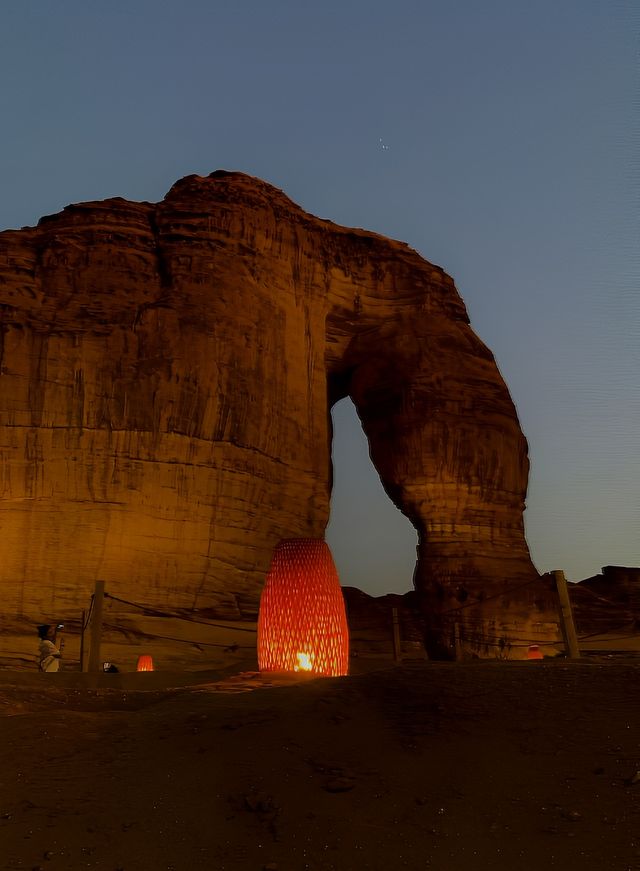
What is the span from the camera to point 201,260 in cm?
1677

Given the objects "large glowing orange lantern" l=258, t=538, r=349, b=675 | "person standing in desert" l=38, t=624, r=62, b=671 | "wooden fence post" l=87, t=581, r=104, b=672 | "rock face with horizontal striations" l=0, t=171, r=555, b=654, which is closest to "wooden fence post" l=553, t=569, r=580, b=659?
"large glowing orange lantern" l=258, t=538, r=349, b=675

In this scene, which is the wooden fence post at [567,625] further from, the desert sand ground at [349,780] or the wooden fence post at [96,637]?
the wooden fence post at [96,637]

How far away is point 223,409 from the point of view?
51.7 feet

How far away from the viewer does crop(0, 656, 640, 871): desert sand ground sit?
11.0 feet

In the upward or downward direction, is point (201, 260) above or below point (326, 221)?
below

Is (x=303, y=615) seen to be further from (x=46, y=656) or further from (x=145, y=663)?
(x=145, y=663)

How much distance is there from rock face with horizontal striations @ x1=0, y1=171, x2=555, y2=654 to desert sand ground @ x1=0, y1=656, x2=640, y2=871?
363 inches

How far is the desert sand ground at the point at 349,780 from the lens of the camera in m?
3.35

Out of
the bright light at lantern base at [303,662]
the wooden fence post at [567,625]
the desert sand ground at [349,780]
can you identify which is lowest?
the desert sand ground at [349,780]

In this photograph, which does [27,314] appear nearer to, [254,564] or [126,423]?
[126,423]

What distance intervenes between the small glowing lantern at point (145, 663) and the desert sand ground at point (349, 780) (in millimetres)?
7235

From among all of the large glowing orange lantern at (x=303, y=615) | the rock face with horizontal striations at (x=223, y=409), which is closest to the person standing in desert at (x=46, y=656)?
the large glowing orange lantern at (x=303, y=615)

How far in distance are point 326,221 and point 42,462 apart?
10689 millimetres

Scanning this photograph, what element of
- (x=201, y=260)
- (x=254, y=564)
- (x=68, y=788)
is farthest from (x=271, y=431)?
(x=68, y=788)
